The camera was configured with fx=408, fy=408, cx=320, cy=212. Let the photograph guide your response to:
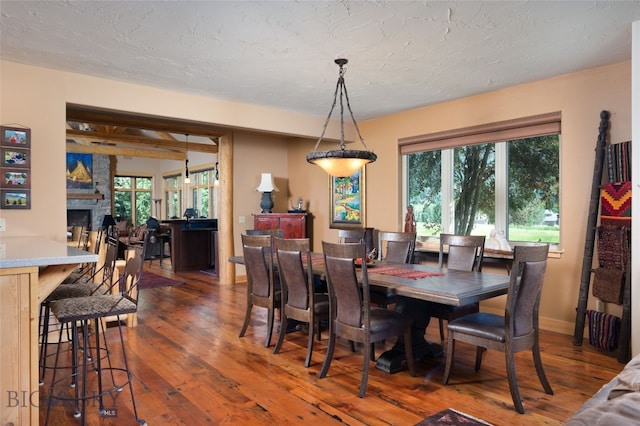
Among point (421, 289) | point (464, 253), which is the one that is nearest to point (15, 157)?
point (421, 289)

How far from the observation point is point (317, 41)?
10.5 ft

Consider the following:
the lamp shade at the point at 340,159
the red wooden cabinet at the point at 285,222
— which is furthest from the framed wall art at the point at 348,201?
the lamp shade at the point at 340,159

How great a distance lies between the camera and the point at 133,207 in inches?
547

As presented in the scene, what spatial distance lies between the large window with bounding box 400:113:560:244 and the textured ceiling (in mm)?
598

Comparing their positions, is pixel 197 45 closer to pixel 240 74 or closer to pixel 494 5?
pixel 240 74

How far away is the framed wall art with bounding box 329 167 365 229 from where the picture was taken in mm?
6277

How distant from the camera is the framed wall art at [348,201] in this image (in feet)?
20.6

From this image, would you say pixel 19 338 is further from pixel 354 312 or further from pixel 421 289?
pixel 421 289

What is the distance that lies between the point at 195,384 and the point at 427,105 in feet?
13.8

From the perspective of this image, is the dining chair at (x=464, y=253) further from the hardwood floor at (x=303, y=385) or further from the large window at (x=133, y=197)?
the large window at (x=133, y=197)

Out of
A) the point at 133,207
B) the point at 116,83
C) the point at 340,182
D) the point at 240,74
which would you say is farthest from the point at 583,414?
the point at 133,207

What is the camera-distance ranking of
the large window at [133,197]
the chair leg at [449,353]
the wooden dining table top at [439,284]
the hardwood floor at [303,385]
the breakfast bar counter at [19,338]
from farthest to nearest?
1. the large window at [133,197]
2. the chair leg at [449,353]
3. the wooden dining table top at [439,284]
4. the hardwood floor at [303,385]
5. the breakfast bar counter at [19,338]

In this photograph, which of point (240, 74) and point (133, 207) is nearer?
point (240, 74)

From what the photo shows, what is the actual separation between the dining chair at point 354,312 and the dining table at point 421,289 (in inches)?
7.3
